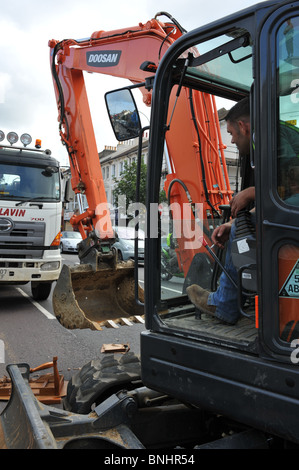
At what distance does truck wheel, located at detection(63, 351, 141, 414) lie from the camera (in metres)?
2.91

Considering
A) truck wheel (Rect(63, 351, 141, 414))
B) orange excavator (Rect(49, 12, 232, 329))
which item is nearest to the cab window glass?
orange excavator (Rect(49, 12, 232, 329))

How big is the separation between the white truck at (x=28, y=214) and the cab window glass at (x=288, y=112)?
7006 millimetres

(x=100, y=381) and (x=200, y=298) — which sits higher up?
(x=200, y=298)

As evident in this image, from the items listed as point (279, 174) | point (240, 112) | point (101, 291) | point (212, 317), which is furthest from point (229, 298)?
point (101, 291)

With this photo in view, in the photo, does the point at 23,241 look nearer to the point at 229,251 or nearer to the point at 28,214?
the point at 28,214

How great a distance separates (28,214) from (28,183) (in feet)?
2.05

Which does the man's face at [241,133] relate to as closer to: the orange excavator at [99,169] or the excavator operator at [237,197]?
the excavator operator at [237,197]

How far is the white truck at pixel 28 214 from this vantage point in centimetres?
813

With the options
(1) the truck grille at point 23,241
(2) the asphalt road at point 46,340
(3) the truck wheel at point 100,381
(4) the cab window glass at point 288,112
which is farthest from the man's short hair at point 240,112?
(1) the truck grille at point 23,241

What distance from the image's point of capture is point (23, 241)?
825 centimetres

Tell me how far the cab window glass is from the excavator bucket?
109 inches

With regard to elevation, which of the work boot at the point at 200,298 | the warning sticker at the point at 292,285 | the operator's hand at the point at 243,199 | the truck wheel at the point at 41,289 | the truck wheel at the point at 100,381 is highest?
the operator's hand at the point at 243,199
